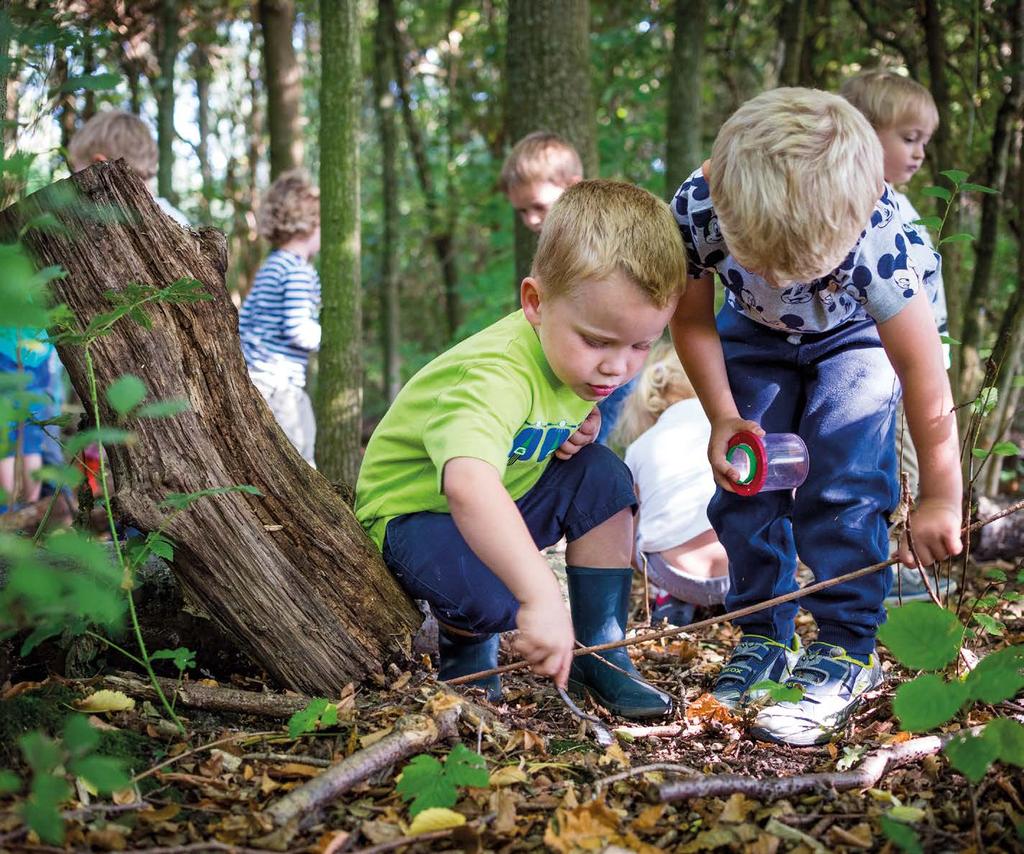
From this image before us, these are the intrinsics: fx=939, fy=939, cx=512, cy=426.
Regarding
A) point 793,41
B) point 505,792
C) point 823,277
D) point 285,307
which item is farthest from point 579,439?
point 793,41

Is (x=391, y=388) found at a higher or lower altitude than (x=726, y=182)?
lower

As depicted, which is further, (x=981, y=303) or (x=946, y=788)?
(x=981, y=303)

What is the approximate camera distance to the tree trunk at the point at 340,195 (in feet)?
12.5

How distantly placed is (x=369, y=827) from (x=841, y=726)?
49.8 inches

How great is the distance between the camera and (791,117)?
211cm

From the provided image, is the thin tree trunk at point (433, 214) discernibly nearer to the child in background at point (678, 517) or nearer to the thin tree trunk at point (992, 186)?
the thin tree trunk at point (992, 186)

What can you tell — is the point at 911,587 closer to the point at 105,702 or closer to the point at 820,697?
the point at 820,697

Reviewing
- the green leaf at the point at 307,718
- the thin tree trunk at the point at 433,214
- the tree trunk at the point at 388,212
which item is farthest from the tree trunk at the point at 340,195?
the thin tree trunk at the point at 433,214

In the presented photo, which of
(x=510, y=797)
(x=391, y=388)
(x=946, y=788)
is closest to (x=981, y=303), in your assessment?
(x=946, y=788)

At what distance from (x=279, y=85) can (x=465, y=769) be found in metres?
6.53

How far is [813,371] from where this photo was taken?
8.64 feet

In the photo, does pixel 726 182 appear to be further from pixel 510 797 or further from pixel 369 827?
pixel 369 827

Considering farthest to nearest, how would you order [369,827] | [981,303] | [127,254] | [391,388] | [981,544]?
[391,388] → [981,303] → [981,544] → [127,254] → [369,827]

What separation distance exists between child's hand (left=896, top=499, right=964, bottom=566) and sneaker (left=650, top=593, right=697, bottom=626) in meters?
1.36
